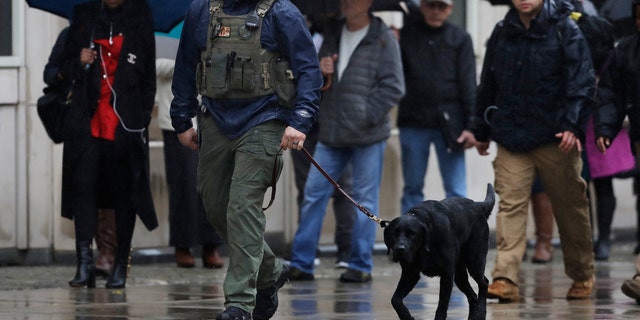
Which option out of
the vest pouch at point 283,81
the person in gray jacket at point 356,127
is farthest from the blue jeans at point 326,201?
the vest pouch at point 283,81

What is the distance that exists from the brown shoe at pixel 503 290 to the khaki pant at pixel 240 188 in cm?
251

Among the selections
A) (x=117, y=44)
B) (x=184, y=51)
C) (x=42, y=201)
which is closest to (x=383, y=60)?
(x=117, y=44)

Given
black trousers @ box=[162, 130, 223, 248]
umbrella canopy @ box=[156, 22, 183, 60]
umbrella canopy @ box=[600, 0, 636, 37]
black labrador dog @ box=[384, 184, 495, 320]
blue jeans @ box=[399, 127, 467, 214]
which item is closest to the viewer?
black labrador dog @ box=[384, 184, 495, 320]

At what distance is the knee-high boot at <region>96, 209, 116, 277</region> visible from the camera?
12.1 meters

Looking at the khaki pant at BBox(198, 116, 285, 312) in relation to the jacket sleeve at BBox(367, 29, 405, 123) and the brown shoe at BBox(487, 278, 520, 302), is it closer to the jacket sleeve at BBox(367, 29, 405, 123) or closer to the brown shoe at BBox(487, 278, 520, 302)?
the brown shoe at BBox(487, 278, 520, 302)

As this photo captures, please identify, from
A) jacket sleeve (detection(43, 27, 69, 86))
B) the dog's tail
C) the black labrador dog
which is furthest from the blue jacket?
jacket sleeve (detection(43, 27, 69, 86))

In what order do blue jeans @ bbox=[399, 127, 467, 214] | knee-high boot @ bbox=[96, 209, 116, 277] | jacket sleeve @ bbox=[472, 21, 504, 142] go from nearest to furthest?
1. jacket sleeve @ bbox=[472, 21, 504, 142]
2. knee-high boot @ bbox=[96, 209, 116, 277]
3. blue jeans @ bbox=[399, 127, 467, 214]

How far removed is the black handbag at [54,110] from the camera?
11328 mm

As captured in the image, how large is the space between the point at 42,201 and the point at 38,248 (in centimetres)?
37

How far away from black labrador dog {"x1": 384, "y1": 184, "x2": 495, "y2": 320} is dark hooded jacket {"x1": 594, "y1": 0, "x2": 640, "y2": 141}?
6.12 ft

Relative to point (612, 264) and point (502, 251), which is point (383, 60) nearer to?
point (502, 251)

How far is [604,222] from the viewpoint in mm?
15000

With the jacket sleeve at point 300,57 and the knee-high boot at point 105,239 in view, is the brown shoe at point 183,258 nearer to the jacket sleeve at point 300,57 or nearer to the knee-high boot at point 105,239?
the knee-high boot at point 105,239

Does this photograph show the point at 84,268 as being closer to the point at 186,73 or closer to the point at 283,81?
the point at 186,73
